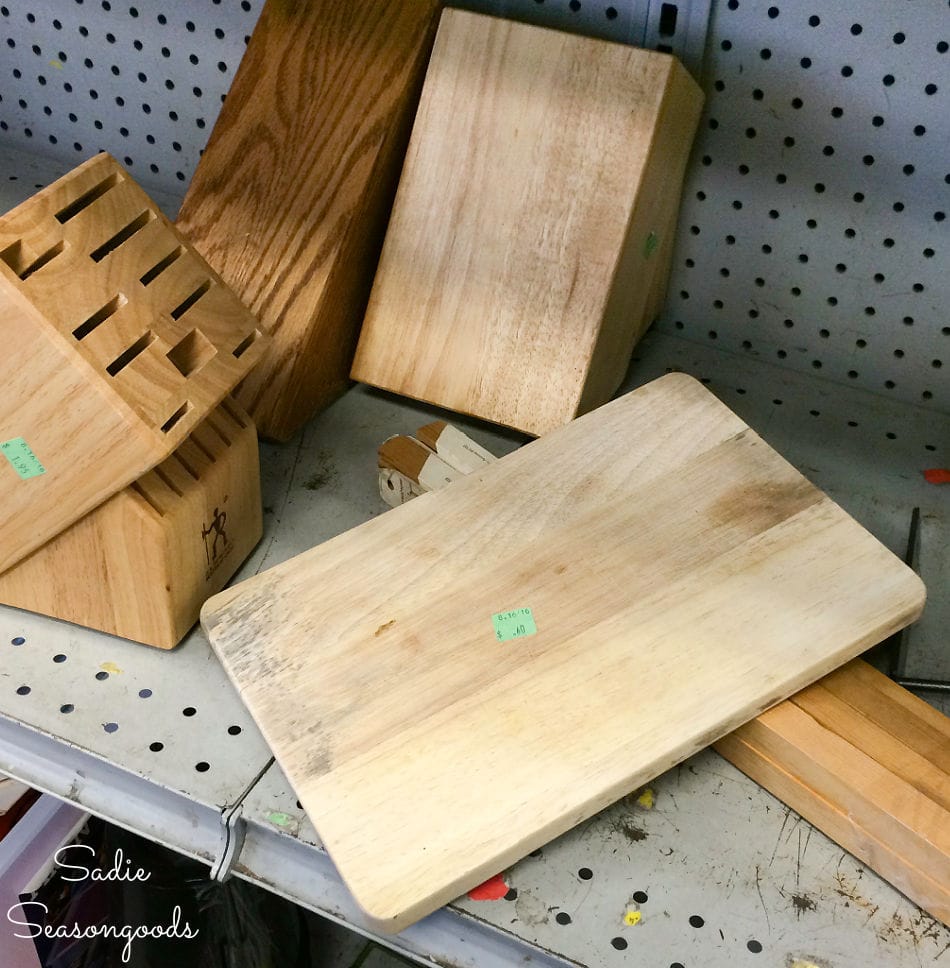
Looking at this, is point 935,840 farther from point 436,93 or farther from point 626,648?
point 436,93

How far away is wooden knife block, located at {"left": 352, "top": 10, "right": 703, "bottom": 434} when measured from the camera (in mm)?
815

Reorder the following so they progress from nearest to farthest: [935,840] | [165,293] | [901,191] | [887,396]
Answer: [935,840]
[165,293]
[901,191]
[887,396]

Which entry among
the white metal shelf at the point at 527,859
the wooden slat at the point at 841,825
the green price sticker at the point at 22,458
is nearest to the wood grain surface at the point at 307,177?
the white metal shelf at the point at 527,859

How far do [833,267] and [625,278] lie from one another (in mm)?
189

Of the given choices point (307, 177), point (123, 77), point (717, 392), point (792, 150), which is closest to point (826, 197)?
point (792, 150)

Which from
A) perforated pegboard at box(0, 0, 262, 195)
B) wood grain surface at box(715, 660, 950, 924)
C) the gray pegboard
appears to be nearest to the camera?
wood grain surface at box(715, 660, 950, 924)

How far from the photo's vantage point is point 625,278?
0.86 meters

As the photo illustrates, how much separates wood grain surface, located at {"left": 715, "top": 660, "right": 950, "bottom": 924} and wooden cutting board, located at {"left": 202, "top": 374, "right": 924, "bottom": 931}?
2cm

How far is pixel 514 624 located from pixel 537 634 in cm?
2

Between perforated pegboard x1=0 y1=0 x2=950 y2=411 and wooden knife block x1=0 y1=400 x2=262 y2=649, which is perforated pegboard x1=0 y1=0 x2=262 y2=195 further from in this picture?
wooden knife block x1=0 y1=400 x2=262 y2=649

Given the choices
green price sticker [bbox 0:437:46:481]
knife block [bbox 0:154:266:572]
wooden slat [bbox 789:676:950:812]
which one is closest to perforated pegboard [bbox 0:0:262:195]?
knife block [bbox 0:154:266:572]

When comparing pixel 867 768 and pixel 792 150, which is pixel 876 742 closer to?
pixel 867 768

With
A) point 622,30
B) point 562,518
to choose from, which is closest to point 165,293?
point 562,518

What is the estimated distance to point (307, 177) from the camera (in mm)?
893
